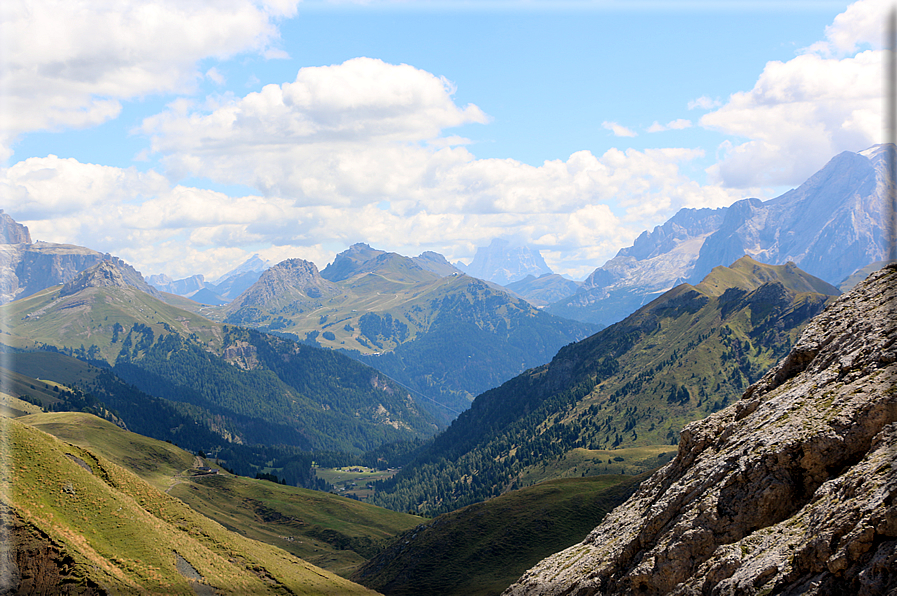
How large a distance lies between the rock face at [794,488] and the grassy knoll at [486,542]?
109 meters


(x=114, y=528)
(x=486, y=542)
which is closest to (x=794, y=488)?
(x=114, y=528)

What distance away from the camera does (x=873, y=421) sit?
33.5 meters

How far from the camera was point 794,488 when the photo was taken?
36.0 meters

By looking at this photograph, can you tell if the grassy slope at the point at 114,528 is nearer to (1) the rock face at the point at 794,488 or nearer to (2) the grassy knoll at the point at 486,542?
(1) the rock face at the point at 794,488

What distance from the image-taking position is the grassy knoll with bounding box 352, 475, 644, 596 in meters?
157

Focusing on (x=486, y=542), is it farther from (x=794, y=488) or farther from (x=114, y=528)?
(x=794, y=488)

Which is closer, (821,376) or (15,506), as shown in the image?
(821,376)

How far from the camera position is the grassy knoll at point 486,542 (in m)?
157

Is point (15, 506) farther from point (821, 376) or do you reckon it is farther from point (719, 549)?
point (821, 376)

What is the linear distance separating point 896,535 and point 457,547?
163 metres

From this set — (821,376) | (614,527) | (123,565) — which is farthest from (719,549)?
(123,565)

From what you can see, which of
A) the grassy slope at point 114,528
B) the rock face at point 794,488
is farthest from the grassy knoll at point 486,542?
the rock face at point 794,488

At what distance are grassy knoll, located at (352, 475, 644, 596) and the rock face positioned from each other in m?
109

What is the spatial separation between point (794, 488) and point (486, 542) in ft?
492
